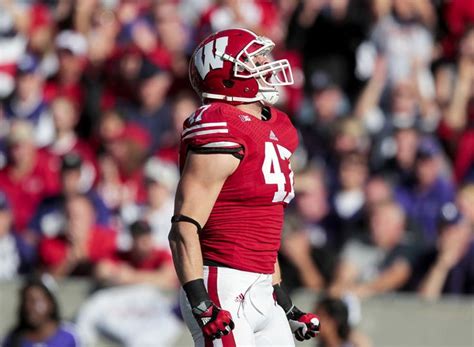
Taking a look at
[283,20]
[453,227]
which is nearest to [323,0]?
[283,20]

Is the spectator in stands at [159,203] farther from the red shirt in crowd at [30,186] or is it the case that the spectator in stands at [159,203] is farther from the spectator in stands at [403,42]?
the spectator in stands at [403,42]

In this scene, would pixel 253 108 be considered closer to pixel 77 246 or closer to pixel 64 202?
pixel 77 246

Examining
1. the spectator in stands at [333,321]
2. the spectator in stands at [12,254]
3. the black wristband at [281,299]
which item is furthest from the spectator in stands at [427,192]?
the black wristband at [281,299]

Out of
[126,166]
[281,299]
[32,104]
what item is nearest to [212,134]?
[281,299]

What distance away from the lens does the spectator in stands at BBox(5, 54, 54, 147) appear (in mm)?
11289

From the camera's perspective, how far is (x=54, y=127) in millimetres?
11258

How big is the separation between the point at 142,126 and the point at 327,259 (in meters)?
2.70

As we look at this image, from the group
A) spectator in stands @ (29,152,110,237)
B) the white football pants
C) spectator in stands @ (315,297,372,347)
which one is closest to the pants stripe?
the white football pants

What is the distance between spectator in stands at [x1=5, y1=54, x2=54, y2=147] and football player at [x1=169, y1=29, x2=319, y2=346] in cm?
607

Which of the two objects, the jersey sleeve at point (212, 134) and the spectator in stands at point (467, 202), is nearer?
the jersey sleeve at point (212, 134)

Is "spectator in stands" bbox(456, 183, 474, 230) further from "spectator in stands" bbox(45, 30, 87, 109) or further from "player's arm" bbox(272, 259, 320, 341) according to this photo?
"player's arm" bbox(272, 259, 320, 341)

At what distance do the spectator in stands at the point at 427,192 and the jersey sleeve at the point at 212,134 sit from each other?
15.9 ft

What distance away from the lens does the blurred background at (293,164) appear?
8984mm

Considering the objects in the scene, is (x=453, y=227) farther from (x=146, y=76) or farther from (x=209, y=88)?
(x=209, y=88)
